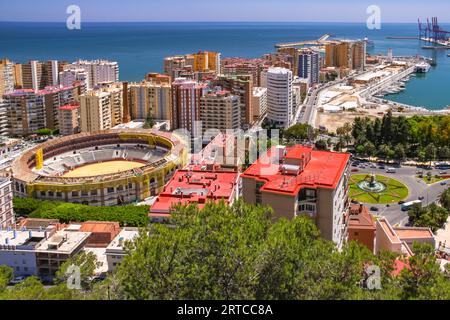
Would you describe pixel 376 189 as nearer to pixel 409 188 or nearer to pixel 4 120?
pixel 409 188

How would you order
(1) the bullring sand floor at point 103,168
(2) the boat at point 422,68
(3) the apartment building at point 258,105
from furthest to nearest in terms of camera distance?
(2) the boat at point 422,68
(3) the apartment building at point 258,105
(1) the bullring sand floor at point 103,168

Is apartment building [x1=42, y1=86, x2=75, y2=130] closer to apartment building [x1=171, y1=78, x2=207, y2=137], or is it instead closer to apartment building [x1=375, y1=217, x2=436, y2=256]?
apartment building [x1=171, y1=78, x2=207, y2=137]

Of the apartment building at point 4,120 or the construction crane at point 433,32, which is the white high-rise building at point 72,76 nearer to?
the apartment building at point 4,120

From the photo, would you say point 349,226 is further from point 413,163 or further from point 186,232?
point 413,163

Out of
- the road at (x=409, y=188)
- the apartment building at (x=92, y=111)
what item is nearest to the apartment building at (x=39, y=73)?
the apartment building at (x=92, y=111)

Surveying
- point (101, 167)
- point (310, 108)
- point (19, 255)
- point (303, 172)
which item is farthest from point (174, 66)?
point (303, 172)

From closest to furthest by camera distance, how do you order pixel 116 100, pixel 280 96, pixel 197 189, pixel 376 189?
pixel 197 189 → pixel 376 189 → pixel 116 100 → pixel 280 96

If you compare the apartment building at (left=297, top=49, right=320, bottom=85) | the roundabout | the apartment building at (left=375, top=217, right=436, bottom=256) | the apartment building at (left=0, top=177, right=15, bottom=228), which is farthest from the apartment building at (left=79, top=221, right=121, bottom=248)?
the apartment building at (left=297, top=49, right=320, bottom=85)
